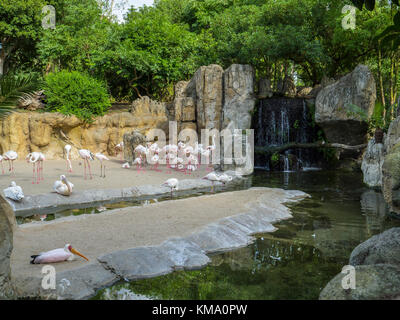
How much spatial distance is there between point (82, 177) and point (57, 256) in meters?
6.95

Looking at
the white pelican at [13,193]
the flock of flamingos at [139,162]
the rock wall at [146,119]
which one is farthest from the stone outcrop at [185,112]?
the white pelican at [13,193]

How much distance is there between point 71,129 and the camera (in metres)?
16.7

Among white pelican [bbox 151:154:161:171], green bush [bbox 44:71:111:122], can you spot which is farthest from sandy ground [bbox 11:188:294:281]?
green bush [bbox 44:71:111:122]

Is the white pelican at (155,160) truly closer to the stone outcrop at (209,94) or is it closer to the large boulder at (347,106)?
the stone outcrop at (209,94)

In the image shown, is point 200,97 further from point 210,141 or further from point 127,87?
point 127,87

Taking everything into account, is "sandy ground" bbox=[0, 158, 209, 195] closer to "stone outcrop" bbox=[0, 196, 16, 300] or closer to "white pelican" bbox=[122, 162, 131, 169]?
"white pelican" bbox=[122, 162, 131, 169]

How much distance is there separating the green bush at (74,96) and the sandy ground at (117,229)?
419 inches

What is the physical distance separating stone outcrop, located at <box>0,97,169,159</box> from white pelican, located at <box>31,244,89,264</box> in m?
11.8

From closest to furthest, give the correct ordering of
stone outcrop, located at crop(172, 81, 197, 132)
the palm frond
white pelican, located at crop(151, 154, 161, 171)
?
the palm frond
white pelican, located at crop(151, 154, 161, 171)
stone outcrop, located at crop(172, 81, 197, 132)

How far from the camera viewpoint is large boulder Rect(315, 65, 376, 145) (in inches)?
539

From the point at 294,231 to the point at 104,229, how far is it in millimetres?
3203

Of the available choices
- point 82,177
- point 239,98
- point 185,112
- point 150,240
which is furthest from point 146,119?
point 150,240

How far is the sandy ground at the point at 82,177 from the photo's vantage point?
933 cm

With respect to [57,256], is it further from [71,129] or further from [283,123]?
[283,123]
